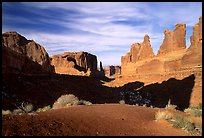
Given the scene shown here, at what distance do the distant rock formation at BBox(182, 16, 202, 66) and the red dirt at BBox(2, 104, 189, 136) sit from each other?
36.1 meters

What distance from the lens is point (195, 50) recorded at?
147 feet

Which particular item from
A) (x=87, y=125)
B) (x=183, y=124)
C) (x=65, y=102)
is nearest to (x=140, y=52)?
(x=65, y=102)

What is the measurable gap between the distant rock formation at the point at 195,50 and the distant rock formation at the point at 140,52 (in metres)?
17.7

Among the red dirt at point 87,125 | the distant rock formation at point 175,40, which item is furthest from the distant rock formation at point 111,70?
the red dirt at point 87,125

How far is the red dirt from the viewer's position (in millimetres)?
6914

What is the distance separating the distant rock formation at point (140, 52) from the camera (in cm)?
6719

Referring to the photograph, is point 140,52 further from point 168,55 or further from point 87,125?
point 87,125

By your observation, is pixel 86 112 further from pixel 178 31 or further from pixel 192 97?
pixel 178 31

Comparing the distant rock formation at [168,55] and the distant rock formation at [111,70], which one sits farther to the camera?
the distant rock formation at [111,70]

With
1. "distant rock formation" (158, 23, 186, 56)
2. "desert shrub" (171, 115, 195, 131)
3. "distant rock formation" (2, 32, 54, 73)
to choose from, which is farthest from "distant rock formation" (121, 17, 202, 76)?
"desert shrub" (171, 115, 195, 131)

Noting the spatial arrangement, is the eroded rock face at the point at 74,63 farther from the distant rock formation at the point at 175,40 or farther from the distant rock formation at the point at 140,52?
the distant rock formation at the point at 175,40

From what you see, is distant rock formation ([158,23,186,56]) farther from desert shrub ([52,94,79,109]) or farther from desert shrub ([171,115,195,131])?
desert shrub ([171,115,195,131])

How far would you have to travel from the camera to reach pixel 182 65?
48.3 meters

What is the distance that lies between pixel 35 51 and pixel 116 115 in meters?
40.4
